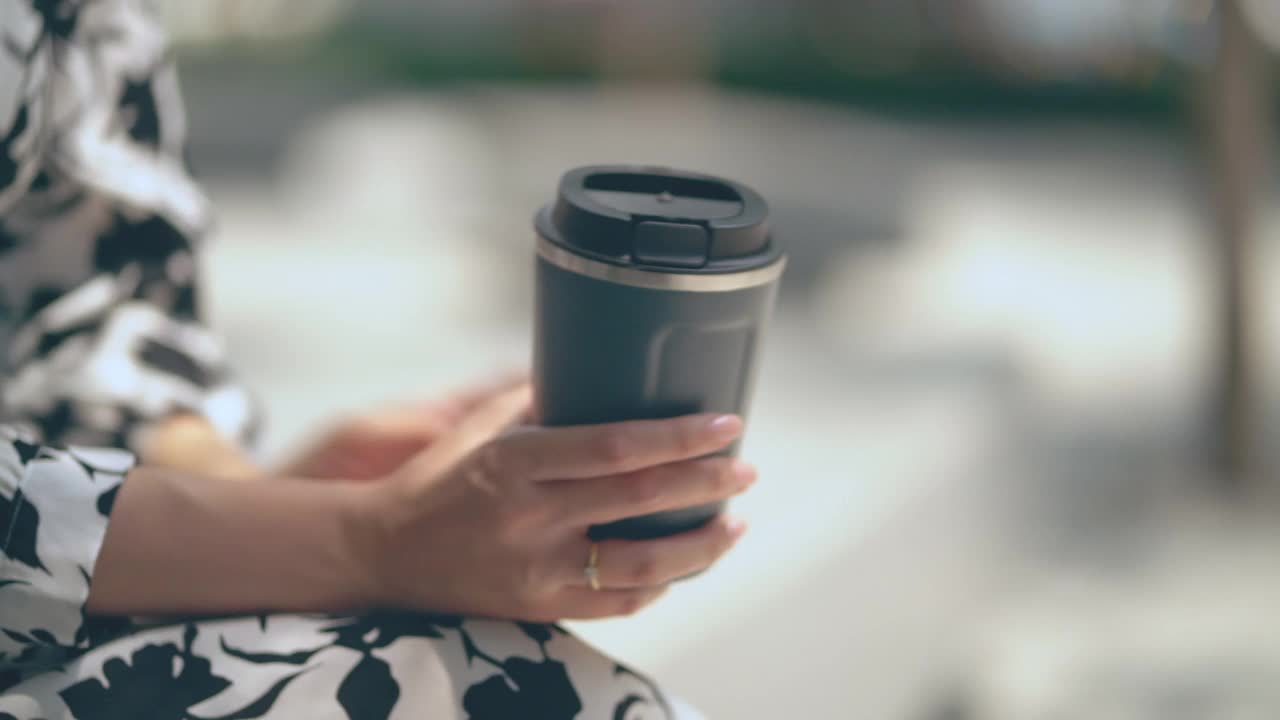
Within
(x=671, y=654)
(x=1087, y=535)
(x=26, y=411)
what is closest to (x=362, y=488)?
(x=26, y=411)

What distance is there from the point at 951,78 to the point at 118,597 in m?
3.69

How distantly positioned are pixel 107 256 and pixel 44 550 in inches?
9.4

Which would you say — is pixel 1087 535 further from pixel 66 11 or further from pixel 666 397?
pixel 66 11

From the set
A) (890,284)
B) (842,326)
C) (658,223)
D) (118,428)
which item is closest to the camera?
(658,223)

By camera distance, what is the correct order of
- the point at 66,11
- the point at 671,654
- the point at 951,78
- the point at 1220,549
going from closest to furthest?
1. the point at 66,11
2. the point at 671,654
3. the point at 1220,549
4. the point at 951,78

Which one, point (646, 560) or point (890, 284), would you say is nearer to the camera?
point (646, 560)

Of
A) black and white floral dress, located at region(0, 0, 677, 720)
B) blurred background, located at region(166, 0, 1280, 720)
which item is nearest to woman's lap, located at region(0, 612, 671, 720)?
black and white floral dress, located at region(0, 0, 677, 720)

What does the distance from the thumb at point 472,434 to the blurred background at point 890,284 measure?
19 centimetres

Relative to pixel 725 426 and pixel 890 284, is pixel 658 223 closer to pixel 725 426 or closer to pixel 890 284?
pixel 725 426

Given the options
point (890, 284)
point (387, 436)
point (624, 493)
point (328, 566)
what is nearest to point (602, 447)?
point (624, 493)

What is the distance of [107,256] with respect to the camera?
58 cm

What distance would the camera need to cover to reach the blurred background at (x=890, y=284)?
3.51 feet

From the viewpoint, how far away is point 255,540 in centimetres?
43

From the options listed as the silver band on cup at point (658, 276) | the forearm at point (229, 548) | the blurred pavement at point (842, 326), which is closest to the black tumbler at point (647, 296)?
the silver band on cup at point (658, 276)
